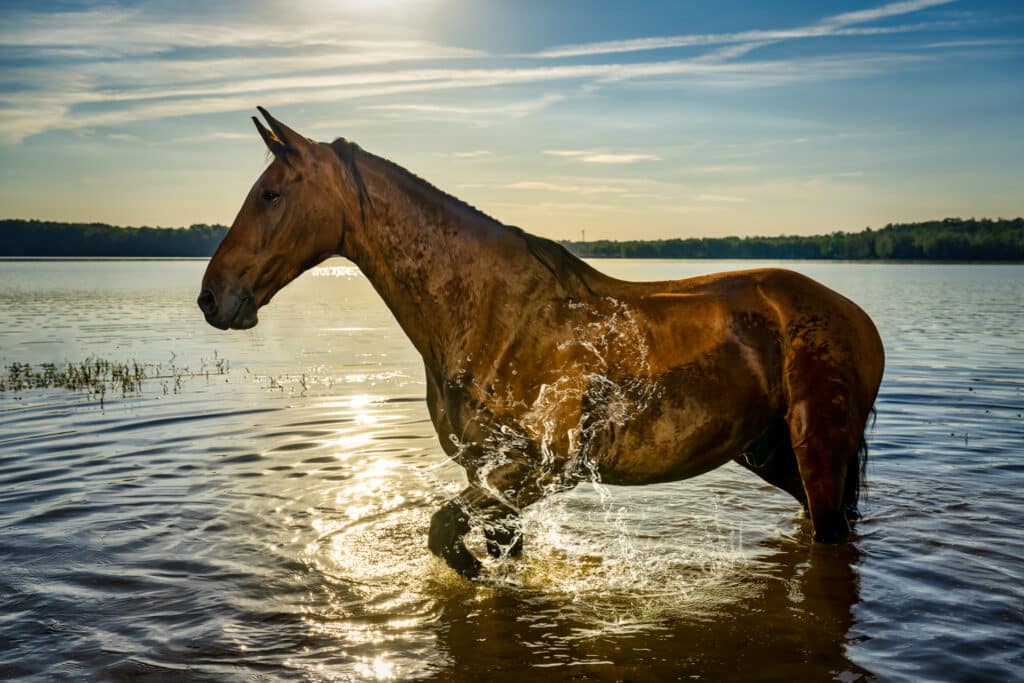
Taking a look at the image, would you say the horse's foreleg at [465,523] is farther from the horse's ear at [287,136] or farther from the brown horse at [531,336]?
the horse's ear at [287,136]

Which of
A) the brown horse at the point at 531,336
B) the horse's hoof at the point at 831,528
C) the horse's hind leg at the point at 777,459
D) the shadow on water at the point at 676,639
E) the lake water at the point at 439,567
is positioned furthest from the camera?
the horse's hind leg at the point at 777,459

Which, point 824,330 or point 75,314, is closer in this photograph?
point 824,330

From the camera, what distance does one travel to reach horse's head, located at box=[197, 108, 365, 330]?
493 cm

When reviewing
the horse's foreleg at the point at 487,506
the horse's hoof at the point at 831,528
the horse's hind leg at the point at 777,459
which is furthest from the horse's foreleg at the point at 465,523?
the horse's hoof at the point at 831,528

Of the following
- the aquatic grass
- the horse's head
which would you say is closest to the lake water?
the horse's head

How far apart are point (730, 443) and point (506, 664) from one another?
77.2 inches

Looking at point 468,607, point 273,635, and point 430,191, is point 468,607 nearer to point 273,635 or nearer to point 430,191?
point 273,635

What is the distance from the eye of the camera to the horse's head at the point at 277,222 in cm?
493

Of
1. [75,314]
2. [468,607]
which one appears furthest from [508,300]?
[75,314]

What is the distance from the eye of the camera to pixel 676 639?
485 centimetres

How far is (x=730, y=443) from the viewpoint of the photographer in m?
5.30

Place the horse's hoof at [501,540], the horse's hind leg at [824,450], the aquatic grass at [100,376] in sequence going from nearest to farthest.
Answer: the horse's hind leg at [824,450] < the horse's hoof at [501,540] < the aquatic grass at [100,376]

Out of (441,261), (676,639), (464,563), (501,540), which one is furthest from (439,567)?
(441,261)

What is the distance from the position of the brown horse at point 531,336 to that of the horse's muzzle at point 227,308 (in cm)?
1
